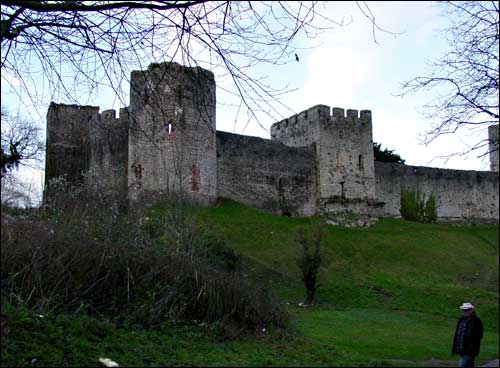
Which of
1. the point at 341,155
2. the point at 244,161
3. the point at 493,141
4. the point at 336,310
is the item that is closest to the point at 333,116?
the point at 341,155

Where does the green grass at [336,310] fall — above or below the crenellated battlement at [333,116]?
below

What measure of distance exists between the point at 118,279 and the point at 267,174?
21.9 metres

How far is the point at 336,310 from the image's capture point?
1891 centimetres

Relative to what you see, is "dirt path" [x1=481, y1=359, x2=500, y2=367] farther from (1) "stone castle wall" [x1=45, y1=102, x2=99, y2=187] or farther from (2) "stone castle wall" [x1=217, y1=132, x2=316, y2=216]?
(1) "stone castle wall" [x1=45, y1=102, x2=99, y2=187]

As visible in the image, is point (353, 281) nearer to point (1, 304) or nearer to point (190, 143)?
point (190, 143)

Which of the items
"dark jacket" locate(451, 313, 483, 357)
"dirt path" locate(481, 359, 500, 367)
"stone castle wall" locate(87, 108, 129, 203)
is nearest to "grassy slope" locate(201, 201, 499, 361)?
"dirt path" locate(481, 359, 500, 367)

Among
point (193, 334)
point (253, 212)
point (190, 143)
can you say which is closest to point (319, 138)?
point (253, 212)

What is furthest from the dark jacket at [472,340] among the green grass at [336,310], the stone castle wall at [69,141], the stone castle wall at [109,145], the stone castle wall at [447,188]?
the stone castle wall at [447,188]

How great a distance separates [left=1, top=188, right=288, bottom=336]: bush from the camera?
31.7 ft

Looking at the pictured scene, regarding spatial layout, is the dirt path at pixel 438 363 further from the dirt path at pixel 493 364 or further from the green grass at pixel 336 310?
the green grass at pixel 336 310

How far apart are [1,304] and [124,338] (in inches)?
63.4

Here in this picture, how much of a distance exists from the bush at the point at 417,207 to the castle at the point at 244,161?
0.44m

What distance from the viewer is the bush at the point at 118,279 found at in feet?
31.7

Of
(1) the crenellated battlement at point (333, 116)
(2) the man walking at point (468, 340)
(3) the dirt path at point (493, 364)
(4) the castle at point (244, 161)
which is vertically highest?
(1) the crenellated battlement at point (333, 116)
